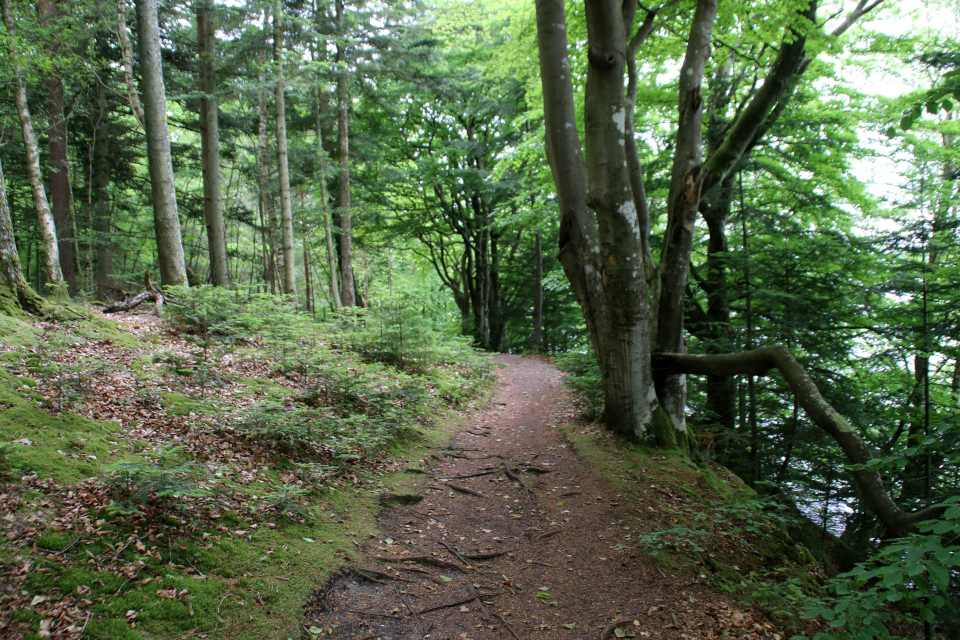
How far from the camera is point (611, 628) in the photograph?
3.27m

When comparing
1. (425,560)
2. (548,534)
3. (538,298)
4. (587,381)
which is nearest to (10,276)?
(425,560)

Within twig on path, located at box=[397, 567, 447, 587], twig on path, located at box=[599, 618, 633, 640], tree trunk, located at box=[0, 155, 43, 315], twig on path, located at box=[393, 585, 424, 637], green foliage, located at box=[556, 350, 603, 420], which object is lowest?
twig on path, located at box=[599, 618, 633, 640]

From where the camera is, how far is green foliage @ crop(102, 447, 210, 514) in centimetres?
309

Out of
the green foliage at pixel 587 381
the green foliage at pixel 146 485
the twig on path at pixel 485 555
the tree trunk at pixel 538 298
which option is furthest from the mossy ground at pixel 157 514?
the tree trunk at pixel 538 298

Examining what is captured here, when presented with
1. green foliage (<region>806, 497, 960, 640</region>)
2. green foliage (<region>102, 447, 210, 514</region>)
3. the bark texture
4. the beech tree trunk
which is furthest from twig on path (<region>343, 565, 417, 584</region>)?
the beech tree trunk

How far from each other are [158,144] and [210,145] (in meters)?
2.68

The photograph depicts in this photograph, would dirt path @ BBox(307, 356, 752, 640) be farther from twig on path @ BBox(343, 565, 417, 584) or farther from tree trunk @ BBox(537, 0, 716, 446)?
tree trunk @ BBox(537, 0, 716, 446)

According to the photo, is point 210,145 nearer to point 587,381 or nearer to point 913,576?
point 587,381

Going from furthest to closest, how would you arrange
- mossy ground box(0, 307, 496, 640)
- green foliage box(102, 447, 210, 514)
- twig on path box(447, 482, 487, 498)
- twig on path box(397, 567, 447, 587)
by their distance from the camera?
1. twig on path box(447, 482, 487, 498)
2. twig on path box(397, 567, 447, 587)
3. green foliage box(102, 447, 210, 514)
4. mossy ground box(0, 307, 496, 640)

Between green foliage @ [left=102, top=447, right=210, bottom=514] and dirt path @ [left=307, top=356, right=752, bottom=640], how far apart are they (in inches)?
48.9

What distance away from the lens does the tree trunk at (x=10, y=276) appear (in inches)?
237

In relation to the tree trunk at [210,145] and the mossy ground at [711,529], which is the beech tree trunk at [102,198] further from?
the mossy ground at [711,529]

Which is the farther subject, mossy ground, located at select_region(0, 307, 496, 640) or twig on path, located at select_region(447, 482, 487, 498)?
twig on path, located at select_region(447, 482, 487, 498)

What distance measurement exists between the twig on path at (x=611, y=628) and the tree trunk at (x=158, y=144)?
9.48 meters
